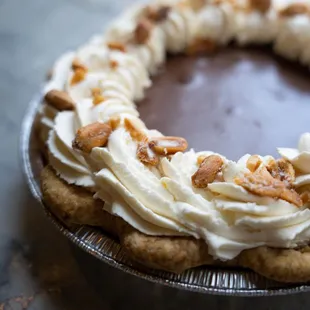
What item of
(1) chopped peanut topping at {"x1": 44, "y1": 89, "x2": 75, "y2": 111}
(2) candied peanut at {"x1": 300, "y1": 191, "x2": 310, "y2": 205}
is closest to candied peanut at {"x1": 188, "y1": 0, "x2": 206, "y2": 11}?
(1) chopped peanut topping at {"x1": 44, "y1": 89, "x2": 75, "y2": 111}

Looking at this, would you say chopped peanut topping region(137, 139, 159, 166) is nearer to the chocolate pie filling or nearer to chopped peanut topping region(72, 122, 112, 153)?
chopped peanut topping region(72, 122, 112, 153)

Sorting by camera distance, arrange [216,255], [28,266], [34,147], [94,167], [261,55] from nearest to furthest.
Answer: [216,255] → [94,167] → [28,266] → [34,147] → [261,55]

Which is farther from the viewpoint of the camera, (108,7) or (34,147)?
(108,7)

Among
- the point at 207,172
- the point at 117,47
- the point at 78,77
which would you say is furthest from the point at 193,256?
the point at 117,47

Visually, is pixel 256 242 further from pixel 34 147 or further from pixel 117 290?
pixel 34 147

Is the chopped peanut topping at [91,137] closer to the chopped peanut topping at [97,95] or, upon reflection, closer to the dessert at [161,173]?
the dessert at [161,173]

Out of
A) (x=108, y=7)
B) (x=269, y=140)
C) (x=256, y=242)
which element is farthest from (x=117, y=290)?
(x=108, y=7)
